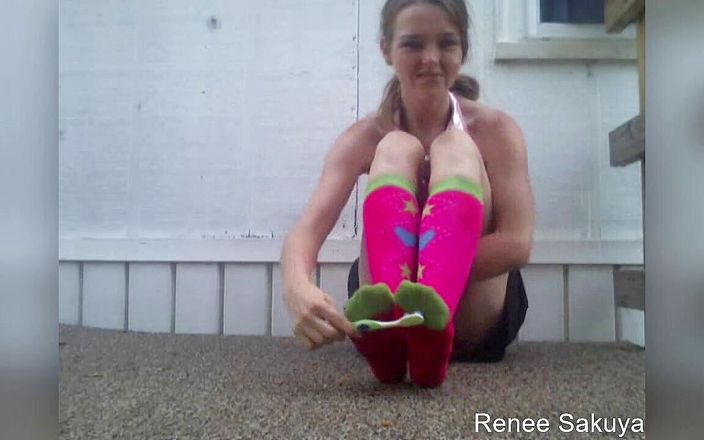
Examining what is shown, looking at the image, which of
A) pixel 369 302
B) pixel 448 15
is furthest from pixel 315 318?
pixel 448 15

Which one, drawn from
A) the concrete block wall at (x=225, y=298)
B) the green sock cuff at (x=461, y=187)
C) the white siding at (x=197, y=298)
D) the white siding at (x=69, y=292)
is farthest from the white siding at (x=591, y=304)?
the white siding at (x=69, y=292)

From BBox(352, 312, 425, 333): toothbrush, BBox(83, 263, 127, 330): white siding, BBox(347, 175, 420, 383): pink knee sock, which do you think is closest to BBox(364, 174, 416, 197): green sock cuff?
BBox(347, 175, 420, 383): pink knee sock

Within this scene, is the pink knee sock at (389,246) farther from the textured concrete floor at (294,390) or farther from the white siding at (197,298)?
the white siding at (197,298)

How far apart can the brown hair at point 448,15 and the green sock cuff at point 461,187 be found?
0.07 metres

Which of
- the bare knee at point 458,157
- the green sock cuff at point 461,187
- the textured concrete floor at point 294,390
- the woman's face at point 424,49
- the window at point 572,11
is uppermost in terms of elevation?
the window at point 572,11

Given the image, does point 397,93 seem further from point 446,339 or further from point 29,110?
point 29,110

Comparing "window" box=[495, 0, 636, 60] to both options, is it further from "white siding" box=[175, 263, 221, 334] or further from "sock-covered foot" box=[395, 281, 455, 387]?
"white siding" box=[175, 263, 221, 334]

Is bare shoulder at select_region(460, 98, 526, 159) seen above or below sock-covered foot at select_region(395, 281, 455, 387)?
above

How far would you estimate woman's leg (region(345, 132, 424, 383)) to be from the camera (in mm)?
616

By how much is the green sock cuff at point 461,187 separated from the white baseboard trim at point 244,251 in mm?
65

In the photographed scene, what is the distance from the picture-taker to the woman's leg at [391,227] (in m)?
0.62

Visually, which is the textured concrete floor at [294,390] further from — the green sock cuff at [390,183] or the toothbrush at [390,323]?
the green sock cuff at [390,183]

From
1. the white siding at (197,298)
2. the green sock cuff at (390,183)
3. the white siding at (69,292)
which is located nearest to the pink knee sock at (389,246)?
the green sock cuff at (390,183)

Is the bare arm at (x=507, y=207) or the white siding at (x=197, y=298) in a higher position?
the bare arm at (x=507, y=207)
